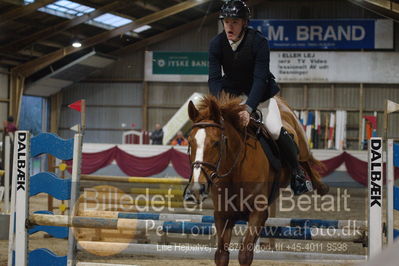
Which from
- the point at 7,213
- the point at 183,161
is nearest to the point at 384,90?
the point at 183,161

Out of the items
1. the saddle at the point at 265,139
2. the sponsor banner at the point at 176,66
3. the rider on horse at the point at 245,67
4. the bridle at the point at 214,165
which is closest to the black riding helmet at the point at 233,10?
the rider on horse at the point at 245,67

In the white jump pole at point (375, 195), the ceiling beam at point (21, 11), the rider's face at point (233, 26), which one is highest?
the ceiling beam at point (21, 11)

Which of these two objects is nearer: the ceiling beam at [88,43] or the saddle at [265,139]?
the saddle at [265,139]

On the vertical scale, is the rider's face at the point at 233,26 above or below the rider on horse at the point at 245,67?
above

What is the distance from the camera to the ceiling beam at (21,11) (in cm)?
1141

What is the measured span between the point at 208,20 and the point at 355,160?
6553 millimetres

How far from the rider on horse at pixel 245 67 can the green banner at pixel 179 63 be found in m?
12.6

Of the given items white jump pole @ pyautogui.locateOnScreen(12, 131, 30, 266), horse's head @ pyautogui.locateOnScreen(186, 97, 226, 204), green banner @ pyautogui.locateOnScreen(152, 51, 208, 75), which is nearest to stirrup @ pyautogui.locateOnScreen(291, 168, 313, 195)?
horse's head @ pyautogui.locateOnScreen(186, 97, 226, 204)

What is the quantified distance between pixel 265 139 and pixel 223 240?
24.2 inches

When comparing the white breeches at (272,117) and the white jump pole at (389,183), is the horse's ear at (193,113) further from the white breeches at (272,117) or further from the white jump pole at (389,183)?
the white jump pole at (389,183)

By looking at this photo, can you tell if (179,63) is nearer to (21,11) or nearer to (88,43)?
(88,43)

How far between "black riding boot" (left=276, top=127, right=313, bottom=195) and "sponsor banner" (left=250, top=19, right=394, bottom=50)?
12.3m

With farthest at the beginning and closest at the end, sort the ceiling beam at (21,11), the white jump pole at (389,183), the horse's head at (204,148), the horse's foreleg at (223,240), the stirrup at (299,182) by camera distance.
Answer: the ceiling beam at (21,11) → the stirrup at (299,182) → the white jump pole at (389,183) → the horse's foreleg at (223,240) → the horse's head at (204,148)

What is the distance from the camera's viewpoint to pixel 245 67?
3041 millimetres
